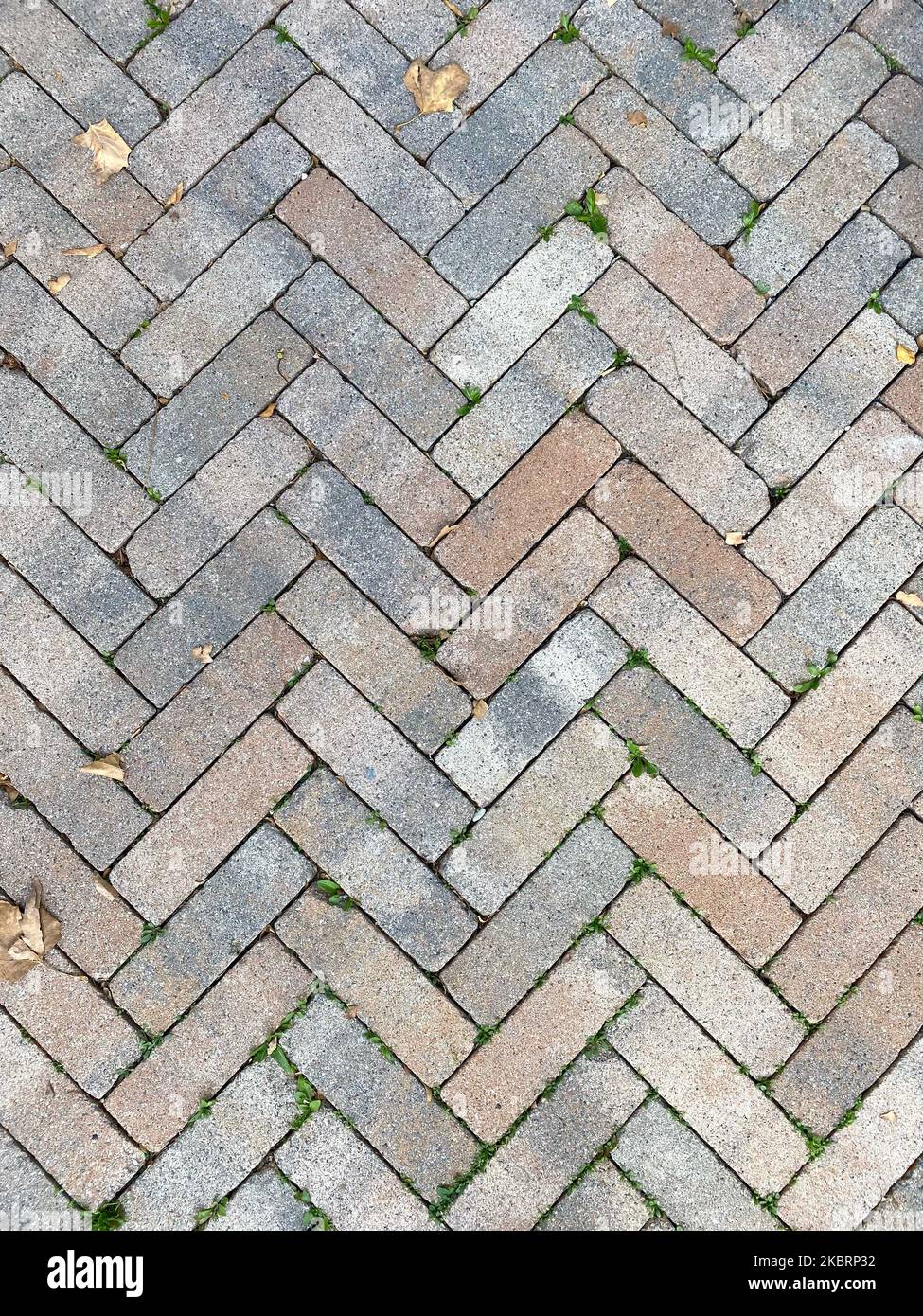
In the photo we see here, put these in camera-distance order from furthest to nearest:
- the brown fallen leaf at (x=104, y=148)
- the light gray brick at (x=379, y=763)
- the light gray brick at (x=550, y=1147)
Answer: the brown fallen leaf at (x=104, y=148)
the light gray brick at (x=379, y=763)
the light gray brick at (x=550, y=1147)

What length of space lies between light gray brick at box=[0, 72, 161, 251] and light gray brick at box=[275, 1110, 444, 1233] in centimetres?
315

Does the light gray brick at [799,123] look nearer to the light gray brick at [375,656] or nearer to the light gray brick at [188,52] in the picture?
the light gray brick at [188,52]

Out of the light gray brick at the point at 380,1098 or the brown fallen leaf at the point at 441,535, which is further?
the brown fallen leaf at the point at 441,535

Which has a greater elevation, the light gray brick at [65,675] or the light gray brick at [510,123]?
the light gray brick at [510,123]

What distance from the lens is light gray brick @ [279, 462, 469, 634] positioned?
3521mm

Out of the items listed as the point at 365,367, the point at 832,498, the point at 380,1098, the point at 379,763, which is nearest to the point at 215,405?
the point at 365,367

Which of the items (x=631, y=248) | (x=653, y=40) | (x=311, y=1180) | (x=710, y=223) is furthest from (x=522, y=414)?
(x=311, y=1180)

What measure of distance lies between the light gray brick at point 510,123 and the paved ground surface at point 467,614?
1 centimetres

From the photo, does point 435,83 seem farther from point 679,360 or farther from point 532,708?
point 532,708

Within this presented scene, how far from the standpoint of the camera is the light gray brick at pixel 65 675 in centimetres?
351

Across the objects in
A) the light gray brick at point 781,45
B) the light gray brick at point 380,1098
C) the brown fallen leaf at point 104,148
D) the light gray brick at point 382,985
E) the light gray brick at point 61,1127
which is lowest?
the light gray brick at point 61,1127

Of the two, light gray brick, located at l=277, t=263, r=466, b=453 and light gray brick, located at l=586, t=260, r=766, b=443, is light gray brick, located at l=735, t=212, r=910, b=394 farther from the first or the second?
light gray brick, located at l=277, t=263, r=466, b=453

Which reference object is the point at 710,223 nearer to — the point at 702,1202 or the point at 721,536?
the point at 721,536

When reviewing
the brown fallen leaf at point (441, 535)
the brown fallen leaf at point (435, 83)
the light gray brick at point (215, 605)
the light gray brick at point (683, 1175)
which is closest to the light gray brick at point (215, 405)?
the light gray brick at point (215, 605)
